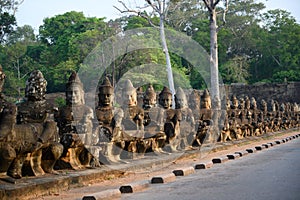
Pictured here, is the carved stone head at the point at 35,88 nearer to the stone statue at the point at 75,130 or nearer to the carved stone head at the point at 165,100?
the stone statue at the point at 75,130

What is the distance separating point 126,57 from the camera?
1613 inches

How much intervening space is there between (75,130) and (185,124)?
5776 mm

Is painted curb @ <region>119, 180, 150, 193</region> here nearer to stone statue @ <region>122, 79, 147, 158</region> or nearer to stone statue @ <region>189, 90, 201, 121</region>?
stone statue @ <region>122, 79, 147, 158</region>

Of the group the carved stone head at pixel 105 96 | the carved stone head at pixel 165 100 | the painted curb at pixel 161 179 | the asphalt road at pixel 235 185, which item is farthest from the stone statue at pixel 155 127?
the painted curb at pixel 161 179

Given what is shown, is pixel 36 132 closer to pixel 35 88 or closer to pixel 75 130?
pixel 35 88

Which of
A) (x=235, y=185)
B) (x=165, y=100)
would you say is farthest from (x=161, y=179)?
(x=165, y=100)

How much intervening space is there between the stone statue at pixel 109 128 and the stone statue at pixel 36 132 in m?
1.70

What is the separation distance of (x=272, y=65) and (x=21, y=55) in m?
25.8

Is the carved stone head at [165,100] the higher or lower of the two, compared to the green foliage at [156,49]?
lower

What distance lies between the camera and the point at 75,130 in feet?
31.2

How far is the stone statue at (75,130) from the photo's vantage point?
935 cm

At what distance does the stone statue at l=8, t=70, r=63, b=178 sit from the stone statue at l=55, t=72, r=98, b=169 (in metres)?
0.62

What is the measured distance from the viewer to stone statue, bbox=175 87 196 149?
48.4 feet

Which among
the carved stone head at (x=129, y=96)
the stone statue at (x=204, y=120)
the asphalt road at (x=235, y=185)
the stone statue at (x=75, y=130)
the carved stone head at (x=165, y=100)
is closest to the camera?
the asphalt road at (x=235, y=185)
